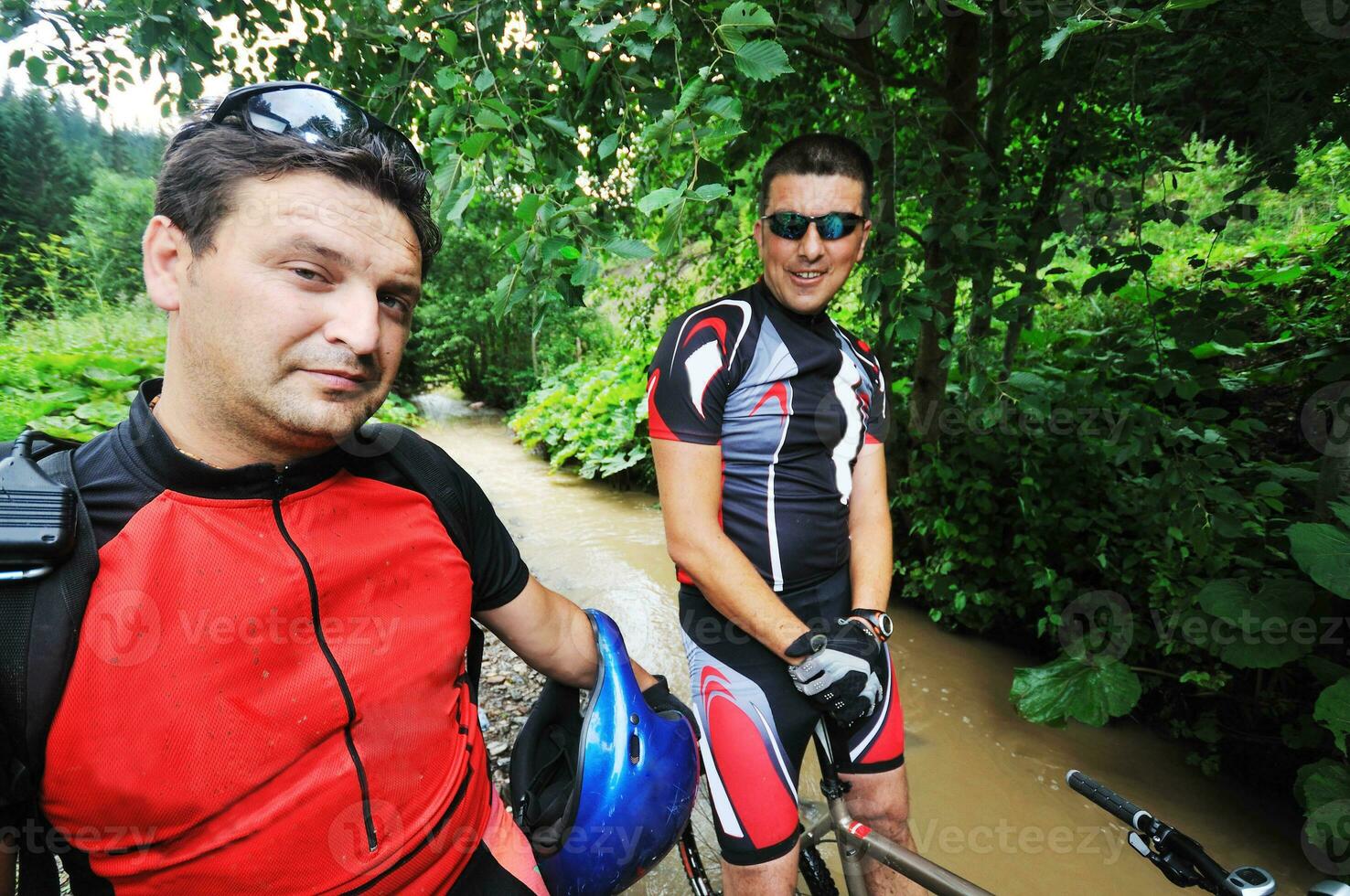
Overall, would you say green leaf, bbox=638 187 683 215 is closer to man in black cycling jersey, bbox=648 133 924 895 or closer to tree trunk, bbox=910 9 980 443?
man in black cycling jersey, bbox=648 133 924 895

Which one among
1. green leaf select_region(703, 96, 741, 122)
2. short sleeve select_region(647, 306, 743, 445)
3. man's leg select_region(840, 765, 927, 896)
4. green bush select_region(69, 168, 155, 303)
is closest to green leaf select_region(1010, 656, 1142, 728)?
man's leg select_region(840, 765, 927, 896)

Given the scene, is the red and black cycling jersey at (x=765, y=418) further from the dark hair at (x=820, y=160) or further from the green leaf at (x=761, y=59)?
the green leaf at (x=761, y=59)

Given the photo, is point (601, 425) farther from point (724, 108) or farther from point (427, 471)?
point (724, 108)

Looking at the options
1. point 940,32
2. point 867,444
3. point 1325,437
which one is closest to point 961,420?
point 1325,437

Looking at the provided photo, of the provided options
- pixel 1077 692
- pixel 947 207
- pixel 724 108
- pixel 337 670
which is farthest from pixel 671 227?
pixel 1077 692

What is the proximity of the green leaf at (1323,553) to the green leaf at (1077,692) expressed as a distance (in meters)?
1.06

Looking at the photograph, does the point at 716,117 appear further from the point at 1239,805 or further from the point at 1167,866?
the point at 1239,805

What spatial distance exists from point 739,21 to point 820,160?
638 mm

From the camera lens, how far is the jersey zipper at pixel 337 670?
3.38ft

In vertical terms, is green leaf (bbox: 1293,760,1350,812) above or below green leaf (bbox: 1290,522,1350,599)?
below

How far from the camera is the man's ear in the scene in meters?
0.96

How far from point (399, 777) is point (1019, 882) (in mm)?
2603

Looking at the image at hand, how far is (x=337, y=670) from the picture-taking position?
3.39ft

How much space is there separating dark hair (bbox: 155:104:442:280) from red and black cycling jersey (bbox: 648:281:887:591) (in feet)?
2.78
